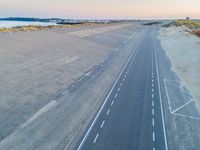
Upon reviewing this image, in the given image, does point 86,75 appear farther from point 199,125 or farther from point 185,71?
point 199,125

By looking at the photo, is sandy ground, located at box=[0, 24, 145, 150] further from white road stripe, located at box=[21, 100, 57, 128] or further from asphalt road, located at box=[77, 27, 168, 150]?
asphalt road, located at box=[77, 27, 168, 150]

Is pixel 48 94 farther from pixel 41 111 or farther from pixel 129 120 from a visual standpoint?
pixel 129 120

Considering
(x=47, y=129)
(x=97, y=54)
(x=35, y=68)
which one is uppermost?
(x=47, y=129)

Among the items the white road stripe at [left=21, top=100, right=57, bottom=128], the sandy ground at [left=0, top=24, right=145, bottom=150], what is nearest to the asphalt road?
the sandy ground at [left=0, top=24, right=145, bottom=150]

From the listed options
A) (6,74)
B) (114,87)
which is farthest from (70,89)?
(6,74)

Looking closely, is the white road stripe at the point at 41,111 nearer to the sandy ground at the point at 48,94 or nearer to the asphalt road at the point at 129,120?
the sandy ground at the point at 48,94

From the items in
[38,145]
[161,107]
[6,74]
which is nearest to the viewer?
[38,145]

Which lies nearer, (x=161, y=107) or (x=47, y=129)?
(x=47, y=129)
